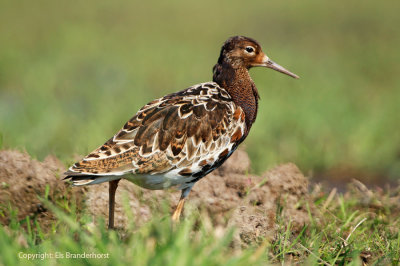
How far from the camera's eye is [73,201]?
218 inches

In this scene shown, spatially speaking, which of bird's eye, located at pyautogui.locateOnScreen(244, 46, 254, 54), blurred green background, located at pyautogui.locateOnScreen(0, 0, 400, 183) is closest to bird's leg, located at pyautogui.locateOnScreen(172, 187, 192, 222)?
bird's eye, located at pyautogui.locateOnScreen(244, 46, 254, 54)

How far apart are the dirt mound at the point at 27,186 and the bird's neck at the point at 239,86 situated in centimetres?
169

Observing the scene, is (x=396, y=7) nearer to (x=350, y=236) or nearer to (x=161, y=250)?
(x=350, y=236)

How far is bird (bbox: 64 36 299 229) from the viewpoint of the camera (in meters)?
5.05

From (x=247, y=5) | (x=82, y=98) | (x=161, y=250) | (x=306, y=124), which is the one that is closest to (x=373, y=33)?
(x=247, y=5)

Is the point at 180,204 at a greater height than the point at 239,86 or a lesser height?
lesser

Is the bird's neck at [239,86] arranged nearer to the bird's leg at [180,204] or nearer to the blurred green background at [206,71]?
the bird's leg at [180,204]

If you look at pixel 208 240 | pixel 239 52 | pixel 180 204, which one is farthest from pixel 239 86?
pixel 208 240

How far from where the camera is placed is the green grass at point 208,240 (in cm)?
372

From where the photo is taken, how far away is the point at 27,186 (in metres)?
5.45

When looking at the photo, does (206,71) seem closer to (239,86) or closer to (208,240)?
(239,86)

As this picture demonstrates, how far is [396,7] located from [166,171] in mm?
14242

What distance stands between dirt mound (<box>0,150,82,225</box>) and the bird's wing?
2.04 feet

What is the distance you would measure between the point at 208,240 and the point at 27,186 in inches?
86.2
